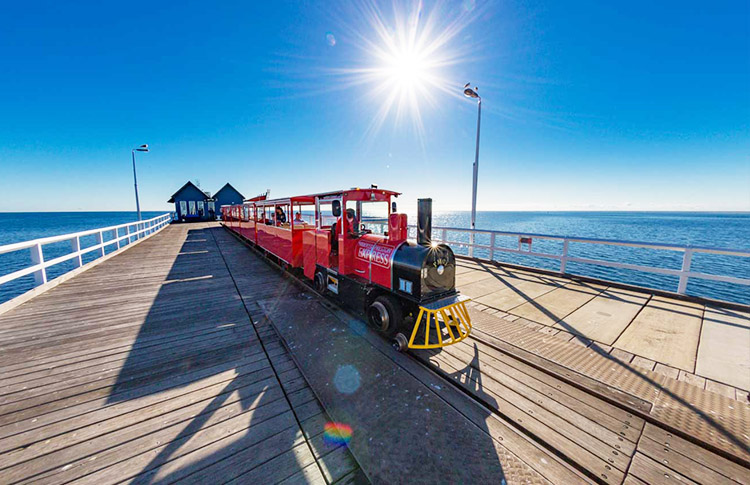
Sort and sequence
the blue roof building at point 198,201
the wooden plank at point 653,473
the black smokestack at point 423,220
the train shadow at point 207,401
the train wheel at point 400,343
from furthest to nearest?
the blue roof building at point 198,201, the black smokestack at point 423,220, the train wheel at point 400,343, the train shadow at point 207,401, the wooden plank at point 653,473

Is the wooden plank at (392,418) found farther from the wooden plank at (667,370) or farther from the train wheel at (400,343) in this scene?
the wooden plank at (667,370)

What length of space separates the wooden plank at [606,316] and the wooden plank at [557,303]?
4.7 inches

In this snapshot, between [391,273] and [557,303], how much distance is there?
3.87 metres

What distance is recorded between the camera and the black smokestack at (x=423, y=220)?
4148 millimetres

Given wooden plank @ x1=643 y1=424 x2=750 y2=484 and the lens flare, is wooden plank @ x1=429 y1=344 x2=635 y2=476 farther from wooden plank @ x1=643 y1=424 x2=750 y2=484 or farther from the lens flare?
the lens flare

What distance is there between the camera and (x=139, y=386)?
3.07 meters

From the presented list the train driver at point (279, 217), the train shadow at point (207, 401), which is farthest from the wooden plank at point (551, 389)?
the train driver at point (279, 217)

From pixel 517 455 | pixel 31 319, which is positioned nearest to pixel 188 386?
pixel 517 455

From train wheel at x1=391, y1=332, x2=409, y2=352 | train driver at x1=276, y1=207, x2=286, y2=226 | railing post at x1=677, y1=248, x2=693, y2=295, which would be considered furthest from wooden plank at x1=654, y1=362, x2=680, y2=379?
train driver at x1=276, y1=207, x2=286, y2=226

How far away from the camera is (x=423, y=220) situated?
4.19m

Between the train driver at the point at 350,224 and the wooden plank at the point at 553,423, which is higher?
the train driver at the point at 350,224

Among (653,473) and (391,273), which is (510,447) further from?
(391,273)

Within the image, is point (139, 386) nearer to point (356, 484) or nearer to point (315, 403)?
point (315, 403)

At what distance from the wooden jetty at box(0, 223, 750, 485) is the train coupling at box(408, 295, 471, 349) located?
0.23 m
